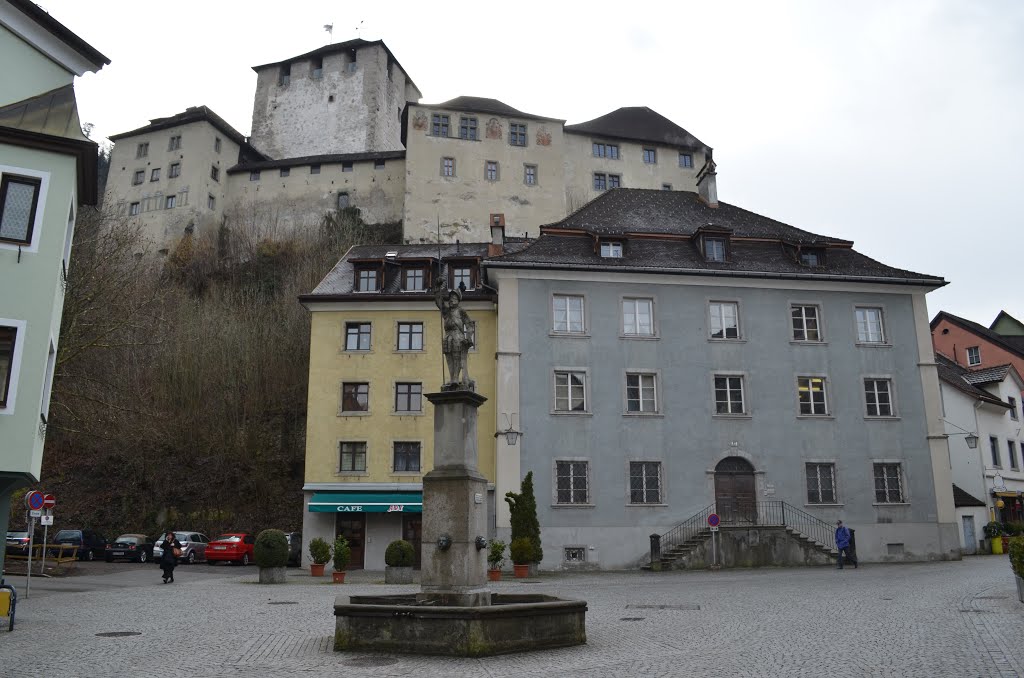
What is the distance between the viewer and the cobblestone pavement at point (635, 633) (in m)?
9.93

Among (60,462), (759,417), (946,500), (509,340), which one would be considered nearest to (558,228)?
(509,340)

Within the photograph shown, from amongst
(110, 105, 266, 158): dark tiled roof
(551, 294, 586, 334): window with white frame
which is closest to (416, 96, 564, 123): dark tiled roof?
(110, 105, 266, 158): dark tiled roof

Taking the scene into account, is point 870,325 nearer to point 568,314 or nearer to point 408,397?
point 568,314

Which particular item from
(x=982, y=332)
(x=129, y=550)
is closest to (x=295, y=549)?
(x=129, y=550)

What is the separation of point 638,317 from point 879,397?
954 cm

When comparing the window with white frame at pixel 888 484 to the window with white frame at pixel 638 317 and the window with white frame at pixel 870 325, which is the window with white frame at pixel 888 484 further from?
the window with white frame at pixel 638 317

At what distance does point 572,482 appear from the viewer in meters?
29.4

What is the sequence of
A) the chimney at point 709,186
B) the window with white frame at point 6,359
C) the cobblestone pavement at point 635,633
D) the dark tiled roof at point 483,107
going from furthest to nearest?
the dark tiled roof at point 483,107
the chimney at point 709,186
the window with white frame at point 6,359
the cobblestone pavement at point 635,633

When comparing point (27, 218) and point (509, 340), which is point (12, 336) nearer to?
point (27, 218)

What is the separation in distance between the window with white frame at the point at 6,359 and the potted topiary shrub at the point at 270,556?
906 cm

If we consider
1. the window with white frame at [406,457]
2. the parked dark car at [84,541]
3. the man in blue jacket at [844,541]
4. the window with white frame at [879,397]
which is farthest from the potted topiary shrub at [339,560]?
the window with white frame at [879,397]

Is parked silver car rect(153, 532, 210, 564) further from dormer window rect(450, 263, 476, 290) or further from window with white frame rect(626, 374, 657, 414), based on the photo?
window with white frame rect(626, 374, 657, 414)

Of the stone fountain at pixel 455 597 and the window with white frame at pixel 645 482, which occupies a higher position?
the window with white frame at pixel 645 482

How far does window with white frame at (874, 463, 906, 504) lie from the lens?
3058 cm
